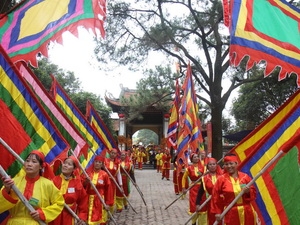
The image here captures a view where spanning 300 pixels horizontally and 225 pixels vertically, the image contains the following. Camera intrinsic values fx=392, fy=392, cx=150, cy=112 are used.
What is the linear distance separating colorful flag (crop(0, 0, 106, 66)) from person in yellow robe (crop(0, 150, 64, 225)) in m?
1.70

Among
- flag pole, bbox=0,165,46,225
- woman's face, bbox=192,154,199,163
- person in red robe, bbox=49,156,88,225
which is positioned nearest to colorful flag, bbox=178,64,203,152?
woman's face, bbox=192,154,199,163

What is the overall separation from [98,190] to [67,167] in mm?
1921

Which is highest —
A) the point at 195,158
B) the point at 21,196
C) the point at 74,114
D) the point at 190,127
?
the point at 74,114

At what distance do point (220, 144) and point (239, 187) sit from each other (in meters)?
11.5

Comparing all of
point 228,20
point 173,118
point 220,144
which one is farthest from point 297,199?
point 220,144

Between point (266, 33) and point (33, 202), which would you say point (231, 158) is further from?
point (33, 202)

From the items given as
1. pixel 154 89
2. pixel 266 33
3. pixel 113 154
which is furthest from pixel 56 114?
pixel 154 89

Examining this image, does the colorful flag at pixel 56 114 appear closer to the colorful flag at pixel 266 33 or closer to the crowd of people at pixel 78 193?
the crowd of people at pixel 78 193

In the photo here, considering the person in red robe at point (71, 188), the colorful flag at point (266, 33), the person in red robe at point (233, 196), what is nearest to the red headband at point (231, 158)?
the person in red robe at point (233, 196)

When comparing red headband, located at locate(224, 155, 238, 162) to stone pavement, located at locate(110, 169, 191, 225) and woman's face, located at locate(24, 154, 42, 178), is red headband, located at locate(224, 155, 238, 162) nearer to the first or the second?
woman's face, located at locate(24, 154, 42, 178)

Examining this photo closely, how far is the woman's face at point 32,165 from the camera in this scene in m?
3.80

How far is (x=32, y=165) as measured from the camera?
12.5ft

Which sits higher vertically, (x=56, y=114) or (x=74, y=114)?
(x=74, y=114)

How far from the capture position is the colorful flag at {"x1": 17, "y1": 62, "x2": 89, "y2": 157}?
212 inches
